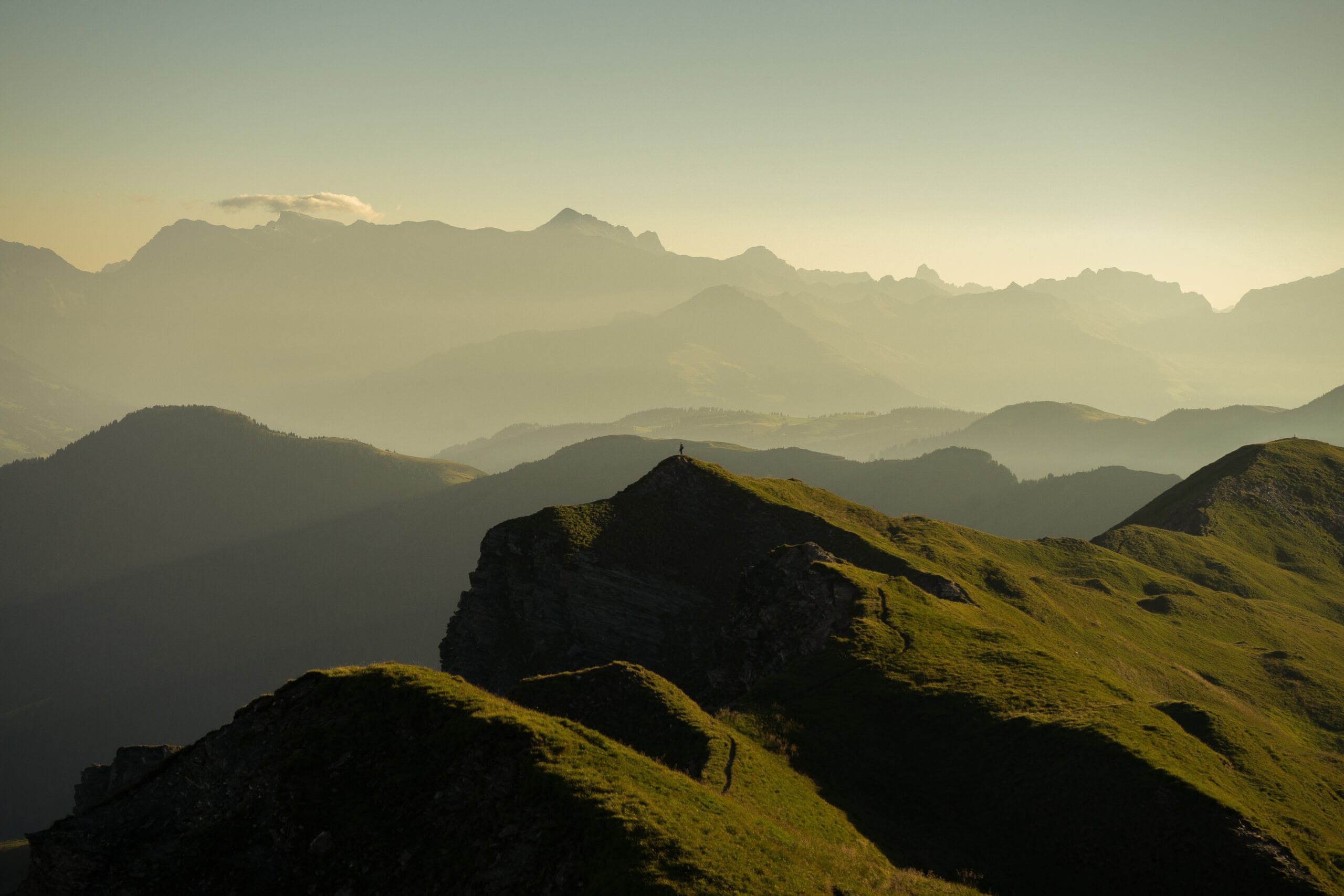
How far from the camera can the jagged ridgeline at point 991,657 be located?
37.7 m

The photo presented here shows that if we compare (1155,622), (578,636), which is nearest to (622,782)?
(578,636)

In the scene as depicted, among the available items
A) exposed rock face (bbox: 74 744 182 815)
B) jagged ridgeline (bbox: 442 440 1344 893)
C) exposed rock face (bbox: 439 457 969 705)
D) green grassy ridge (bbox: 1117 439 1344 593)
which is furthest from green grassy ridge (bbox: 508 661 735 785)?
green grassy ridge (bbox: 1117 439 1344 593)

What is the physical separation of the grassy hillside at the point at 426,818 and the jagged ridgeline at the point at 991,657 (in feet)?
31.9

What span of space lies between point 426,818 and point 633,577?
2128 inches

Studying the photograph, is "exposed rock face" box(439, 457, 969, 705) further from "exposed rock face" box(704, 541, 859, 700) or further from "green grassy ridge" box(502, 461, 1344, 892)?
"exposed rock face" box(704, 541, 859, 700)

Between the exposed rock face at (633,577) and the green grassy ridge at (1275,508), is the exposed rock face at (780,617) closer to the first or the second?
Answer: the exposed rock face at (633,577)

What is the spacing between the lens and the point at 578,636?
270 ft

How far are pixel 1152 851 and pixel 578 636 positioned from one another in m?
56.0

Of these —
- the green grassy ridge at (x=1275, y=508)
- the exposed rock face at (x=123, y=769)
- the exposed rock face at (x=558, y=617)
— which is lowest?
the exposed rock face at (x=123, y=769)

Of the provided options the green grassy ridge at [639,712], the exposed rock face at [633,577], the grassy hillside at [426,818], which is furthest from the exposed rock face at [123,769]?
the grassy hillside at [426,818]

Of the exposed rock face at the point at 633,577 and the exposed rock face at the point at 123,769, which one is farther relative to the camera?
the exposed rock face at the point at 123,769

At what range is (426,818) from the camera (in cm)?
2956

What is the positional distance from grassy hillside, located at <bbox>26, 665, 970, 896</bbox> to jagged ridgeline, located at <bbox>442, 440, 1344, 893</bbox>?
9.72m

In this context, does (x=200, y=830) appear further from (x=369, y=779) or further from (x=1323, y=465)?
(x=1323, y=465)
